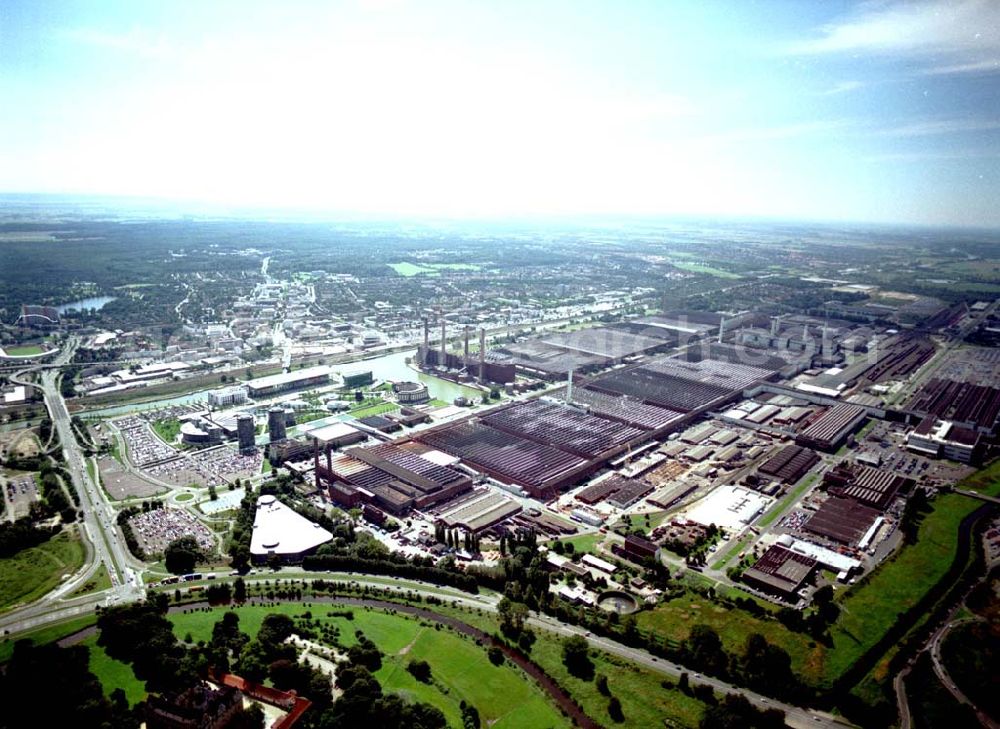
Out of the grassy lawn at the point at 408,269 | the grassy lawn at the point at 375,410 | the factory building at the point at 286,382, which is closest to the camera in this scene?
the grassy lawn at the point at 375,410

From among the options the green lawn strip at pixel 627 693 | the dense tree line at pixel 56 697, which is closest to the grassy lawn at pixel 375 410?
the green lawn strip at pixel 627 693

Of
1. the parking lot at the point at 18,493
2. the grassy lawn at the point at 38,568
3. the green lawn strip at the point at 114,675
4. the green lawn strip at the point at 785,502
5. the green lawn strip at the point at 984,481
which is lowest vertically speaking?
the parking lot at the point at 18,493

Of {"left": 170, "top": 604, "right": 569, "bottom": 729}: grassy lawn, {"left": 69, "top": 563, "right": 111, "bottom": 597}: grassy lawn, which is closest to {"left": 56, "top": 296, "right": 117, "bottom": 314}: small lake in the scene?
{"left": 69, "top": 563, "right": 111, "bottom": 597}: grassy lawn

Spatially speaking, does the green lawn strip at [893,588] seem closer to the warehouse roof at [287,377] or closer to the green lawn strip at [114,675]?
the green lawn strip at [114,675]

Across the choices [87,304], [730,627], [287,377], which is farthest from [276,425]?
[87,304]

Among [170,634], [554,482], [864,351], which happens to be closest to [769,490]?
[554,482]

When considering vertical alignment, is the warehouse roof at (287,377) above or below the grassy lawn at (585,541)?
above

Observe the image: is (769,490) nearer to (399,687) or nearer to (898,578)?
(898,578)

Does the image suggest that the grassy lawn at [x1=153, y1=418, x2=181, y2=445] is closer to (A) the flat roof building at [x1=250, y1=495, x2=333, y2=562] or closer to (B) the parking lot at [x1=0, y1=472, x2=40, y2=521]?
(B) the parking lot at [x1=0, y1=472, x2=40, y2=521]
